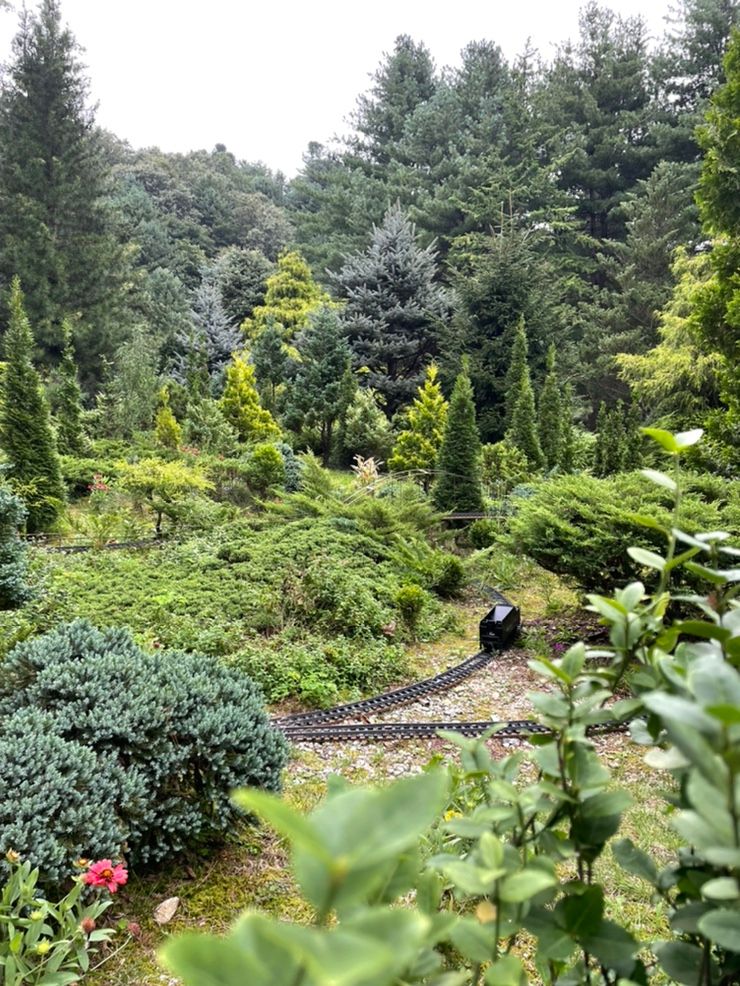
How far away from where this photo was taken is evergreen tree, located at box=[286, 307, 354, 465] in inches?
498

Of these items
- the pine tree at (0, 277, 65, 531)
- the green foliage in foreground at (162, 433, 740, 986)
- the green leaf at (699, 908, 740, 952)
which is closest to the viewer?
the green foliage in foreground at (162, 433, 740, 986)

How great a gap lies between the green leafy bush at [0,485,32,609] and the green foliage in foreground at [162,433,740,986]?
471 centimetres

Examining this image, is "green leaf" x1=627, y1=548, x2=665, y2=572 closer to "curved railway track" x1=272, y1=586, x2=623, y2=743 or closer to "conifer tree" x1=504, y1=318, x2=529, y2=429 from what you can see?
"curved railway track" x1=272, y1=586, x2=623, y2=743

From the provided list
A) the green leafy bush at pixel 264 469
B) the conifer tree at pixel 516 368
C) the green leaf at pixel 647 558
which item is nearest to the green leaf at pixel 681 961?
the green leaf at pixel 647 558

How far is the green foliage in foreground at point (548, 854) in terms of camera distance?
0.25m

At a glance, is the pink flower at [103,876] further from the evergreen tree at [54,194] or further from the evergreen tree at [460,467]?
the evergreen tree at [54,194]

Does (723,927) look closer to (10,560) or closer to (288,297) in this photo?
(10,560)

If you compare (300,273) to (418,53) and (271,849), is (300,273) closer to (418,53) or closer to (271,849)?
(418,53)

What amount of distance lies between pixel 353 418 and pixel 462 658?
315 inches

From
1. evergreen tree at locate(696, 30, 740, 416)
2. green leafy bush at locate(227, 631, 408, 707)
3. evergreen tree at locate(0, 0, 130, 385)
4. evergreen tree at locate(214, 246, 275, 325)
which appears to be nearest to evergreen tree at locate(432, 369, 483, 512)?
evergreen tree at locate(696, 30, 740, 416)

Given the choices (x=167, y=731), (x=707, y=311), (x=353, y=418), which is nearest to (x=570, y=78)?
(x=353, y=418)

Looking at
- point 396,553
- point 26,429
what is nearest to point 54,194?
point 26,429

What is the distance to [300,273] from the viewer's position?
60.8 ft

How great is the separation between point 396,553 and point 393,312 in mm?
9297
